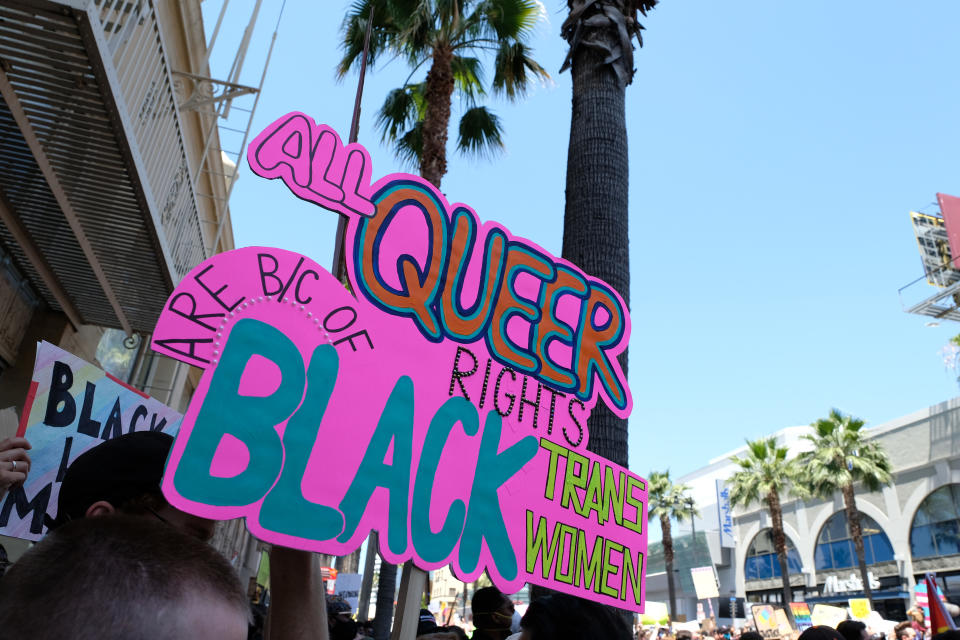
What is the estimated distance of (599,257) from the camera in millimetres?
4777

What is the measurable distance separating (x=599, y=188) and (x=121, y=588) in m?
4.78

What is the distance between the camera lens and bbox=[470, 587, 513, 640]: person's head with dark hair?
11.2 feet

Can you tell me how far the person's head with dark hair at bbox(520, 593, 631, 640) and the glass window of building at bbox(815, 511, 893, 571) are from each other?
37.6 meters

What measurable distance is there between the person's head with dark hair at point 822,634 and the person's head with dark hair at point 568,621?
2.35 metres

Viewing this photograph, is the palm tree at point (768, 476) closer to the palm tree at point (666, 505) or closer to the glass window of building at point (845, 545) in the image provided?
the glass window of building at point (845, 545)

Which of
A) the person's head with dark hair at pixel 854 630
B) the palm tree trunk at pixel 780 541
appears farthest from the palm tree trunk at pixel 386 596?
the palm tree trunk at pixel 780 541

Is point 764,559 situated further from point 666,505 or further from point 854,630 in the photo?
point 854,630

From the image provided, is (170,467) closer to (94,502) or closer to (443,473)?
(94,502)

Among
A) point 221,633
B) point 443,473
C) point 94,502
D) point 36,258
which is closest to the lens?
point 221,633

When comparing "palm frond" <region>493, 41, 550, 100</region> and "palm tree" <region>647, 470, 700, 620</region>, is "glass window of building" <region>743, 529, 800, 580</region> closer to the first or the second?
"palm tree" <region>647, 470, 700, 620</region>

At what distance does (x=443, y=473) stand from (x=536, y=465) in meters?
0.48

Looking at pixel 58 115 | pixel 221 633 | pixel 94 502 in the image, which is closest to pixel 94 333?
pixel 58 115

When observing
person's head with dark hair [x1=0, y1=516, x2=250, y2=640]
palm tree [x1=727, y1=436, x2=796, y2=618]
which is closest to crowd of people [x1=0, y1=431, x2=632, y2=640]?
person's head with dark hair [x1=0, y1=516, x2=250, y2=640]

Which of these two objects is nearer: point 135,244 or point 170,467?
point 170,467
